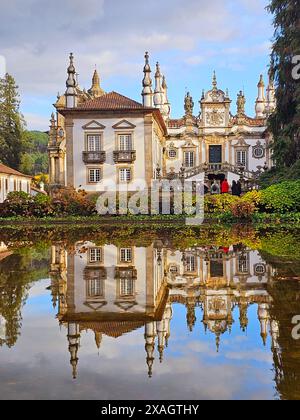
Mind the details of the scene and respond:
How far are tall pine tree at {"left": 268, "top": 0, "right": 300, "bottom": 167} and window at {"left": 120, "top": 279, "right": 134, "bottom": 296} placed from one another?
1736cm

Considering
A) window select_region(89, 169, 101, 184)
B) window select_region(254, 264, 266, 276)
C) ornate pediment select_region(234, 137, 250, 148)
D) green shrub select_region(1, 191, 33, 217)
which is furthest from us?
ornate pediment select_region(234, 137, 250, 148)

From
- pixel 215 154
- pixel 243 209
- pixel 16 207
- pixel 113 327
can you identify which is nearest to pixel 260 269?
pixel 113 327

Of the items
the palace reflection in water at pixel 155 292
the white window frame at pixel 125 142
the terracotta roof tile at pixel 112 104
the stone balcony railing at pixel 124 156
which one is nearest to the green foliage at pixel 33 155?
the terracotta roof tile at pixel 112 104

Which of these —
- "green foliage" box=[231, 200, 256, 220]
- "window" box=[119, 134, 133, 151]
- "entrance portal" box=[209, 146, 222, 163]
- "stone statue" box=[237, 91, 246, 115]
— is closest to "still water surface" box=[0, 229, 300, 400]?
"green foliage" box=[231, 200, 256, 220]

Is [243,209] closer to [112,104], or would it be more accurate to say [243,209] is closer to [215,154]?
[112,104]

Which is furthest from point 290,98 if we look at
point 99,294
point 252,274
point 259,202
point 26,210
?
point 99,294

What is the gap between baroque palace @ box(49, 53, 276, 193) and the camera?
30.3m

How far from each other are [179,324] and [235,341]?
2.76ft

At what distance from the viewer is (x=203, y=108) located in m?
42.8

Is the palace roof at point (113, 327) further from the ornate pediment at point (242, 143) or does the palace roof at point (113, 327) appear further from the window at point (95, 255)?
the ornate pediment at point (242, 143)

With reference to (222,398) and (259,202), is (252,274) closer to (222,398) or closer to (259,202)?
(222,398)

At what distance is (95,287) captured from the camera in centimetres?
739

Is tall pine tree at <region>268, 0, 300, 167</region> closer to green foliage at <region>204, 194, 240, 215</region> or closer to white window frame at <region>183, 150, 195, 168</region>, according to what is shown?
green foliage at <region>204, 194, 240, 215</region>
